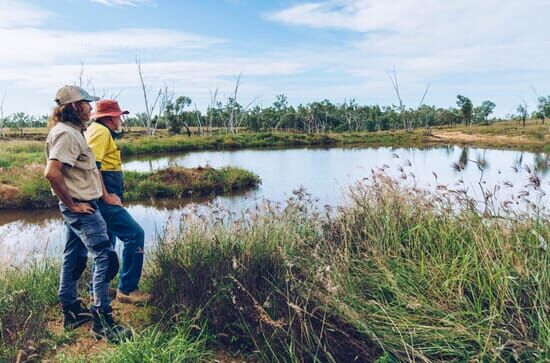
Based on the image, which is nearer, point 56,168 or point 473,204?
point 56,168

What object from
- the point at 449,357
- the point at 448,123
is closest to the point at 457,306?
the point at 449,357

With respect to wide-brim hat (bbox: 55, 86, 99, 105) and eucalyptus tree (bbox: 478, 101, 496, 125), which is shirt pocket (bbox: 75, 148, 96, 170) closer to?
wide-brim hat (bbox: 55, 86, 99, 105)

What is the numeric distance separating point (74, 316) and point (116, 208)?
91 cm

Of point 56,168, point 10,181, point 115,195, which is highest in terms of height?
point 56,168

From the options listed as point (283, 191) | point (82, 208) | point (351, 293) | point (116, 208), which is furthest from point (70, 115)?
point (283, 191)

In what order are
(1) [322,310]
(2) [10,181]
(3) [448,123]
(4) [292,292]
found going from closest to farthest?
(1) [322,310] → (4) [292,292] → (2) [10,181] → (3) [448,123]

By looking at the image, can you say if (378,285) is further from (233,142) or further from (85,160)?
(233,142)

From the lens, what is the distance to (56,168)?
2869 millimetres

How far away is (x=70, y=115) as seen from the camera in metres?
3.08

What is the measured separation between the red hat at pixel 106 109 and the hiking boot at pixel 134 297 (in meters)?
1.54

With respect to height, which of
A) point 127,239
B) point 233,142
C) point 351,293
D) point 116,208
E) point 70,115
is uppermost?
point 70,115

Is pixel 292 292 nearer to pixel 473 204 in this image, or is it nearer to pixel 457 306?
pixel 457 306

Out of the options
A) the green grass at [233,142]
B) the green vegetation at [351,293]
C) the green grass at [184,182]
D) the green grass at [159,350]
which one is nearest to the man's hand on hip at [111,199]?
the green vegetation at [351,293]

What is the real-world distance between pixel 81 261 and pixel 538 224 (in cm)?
367
